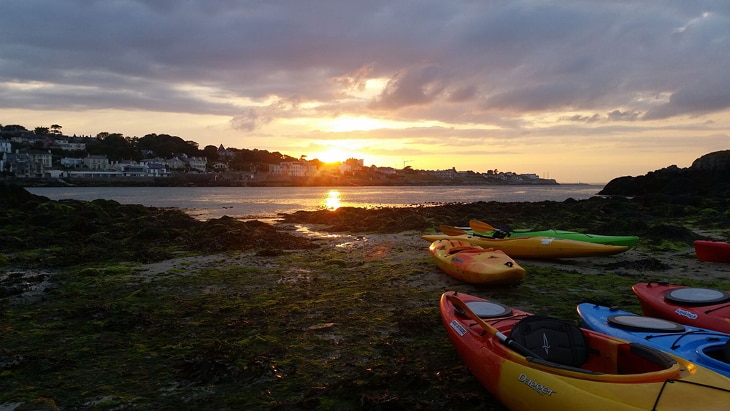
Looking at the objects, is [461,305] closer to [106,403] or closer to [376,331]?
[376,331]

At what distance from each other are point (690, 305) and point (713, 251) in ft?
21.7

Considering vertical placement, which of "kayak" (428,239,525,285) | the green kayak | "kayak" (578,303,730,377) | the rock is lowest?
"kayak" (428,239,525,285)

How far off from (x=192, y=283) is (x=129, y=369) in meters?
4.33

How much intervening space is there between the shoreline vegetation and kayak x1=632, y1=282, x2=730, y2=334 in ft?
2.09

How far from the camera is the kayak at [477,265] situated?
830 centimetres

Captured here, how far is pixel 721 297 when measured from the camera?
5.73 meters

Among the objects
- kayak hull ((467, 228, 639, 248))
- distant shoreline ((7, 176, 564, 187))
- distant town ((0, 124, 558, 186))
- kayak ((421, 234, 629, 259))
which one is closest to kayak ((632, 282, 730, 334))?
kayak ((421, 234, 629, 259))

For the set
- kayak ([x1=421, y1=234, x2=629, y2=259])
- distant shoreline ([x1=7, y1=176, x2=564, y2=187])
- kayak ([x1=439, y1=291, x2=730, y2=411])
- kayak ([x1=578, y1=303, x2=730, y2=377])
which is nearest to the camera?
kayak ([x1=439, y1=291, x2=730, y2=411])

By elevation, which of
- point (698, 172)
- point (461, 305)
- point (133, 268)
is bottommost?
point (133, 268)

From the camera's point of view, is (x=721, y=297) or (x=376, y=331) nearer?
(x=721, y=297)

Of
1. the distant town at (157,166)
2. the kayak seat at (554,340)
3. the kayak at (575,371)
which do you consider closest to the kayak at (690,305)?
the kayak at (575,371)

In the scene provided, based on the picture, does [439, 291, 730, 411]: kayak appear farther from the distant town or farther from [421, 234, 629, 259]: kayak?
the distant town

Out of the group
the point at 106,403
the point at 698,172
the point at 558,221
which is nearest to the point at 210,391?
the point at 106,403

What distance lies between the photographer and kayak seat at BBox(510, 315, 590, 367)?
4066mm
